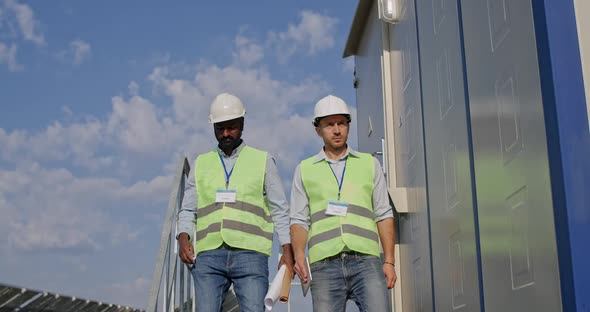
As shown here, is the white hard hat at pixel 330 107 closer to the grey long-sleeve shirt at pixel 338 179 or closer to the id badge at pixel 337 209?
the grey long-sleeve shirt at pixel 338 179

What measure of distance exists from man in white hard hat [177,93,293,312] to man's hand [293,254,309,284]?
17cm

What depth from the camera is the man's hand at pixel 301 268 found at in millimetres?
3986

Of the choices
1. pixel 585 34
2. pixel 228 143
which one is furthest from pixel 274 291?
pixel 585 34

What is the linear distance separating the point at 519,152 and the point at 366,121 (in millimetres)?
4438

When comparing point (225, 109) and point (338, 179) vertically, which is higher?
point (225, 109)

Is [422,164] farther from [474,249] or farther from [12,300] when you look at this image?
[12,300]

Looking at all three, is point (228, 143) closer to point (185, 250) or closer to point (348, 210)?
point (185, 250)

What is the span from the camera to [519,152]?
2.82m

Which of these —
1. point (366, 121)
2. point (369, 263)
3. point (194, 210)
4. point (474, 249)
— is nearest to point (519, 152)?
point (474, 249)

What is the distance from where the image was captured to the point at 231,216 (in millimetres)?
4285

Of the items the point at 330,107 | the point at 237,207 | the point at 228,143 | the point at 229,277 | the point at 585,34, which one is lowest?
the point at 229,277

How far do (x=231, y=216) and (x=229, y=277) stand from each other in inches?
14.4

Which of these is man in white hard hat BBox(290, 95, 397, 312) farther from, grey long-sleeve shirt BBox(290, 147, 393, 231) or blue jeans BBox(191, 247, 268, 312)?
blue jeans BBox(191, 247, 268, 312)

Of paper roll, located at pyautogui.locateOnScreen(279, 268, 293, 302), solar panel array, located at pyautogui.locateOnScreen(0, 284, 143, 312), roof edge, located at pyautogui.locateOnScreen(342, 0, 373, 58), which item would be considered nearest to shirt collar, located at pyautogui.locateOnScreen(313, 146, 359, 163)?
paper roll, located at pyautogui.locateOnScreen(279, 268, 293, 302)
